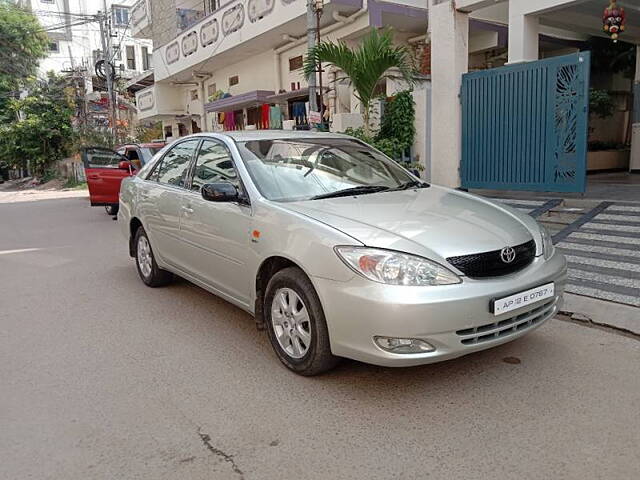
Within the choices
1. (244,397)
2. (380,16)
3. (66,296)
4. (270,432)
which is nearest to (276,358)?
(244,397)

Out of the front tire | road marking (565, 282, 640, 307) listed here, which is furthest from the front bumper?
road marking (565, 282, 640, 307)

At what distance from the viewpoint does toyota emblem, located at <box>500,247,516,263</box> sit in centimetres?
331

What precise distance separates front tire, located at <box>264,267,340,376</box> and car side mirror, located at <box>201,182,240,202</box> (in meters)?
0.74

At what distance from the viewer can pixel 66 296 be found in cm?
588

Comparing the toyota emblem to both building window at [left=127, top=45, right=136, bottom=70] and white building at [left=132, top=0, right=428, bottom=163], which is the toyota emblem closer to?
white building at [left=132, top=0, right=428, bottom=163]

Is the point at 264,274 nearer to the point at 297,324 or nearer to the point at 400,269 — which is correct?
the point at 297,324

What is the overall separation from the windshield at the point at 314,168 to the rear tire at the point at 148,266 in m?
2.00

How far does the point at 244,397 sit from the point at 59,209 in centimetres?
1454

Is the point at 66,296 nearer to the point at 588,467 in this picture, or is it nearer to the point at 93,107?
the point at 588,467

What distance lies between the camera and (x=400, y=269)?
10.2ft

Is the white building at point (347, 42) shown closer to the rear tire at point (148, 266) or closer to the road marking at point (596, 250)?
the road marking at point (596, 250)

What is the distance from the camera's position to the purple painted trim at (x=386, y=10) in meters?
12.4

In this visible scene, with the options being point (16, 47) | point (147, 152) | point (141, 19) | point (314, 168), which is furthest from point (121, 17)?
point (314, 168)

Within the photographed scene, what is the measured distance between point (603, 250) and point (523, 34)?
433cm
